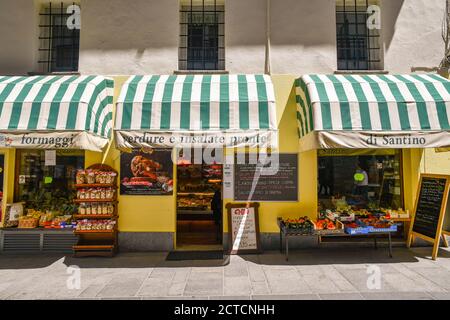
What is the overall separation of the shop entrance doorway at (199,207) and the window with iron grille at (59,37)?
4814 mm

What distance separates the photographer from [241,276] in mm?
6371

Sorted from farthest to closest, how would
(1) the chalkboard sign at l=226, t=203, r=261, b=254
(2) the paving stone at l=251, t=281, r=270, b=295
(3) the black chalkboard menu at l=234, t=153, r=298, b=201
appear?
(3) the black chalkboard menu at l=234, t=153, r=298, b=201, (1) the chalkboard sign at l=226, t=203, r=261, b=254, (2) the paving stone at l=251, t=281, r=270, b=295

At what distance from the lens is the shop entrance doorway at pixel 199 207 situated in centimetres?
931

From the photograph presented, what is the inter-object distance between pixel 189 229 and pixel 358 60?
Answer: 25.6 ft

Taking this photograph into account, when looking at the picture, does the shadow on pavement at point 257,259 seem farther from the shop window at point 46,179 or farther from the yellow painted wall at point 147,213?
the shop window at point 46,179

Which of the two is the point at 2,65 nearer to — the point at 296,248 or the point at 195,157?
the point at 195,157

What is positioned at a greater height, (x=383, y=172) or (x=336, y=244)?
(x=383, y=172)

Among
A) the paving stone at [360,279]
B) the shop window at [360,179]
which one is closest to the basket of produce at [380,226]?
the shop window at [360,179]

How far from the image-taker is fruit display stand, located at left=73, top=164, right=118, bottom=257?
301 inches

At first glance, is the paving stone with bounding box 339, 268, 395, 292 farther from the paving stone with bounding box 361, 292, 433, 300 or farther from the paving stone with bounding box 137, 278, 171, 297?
the paving stone with bounding box 137, 278, 171, 297

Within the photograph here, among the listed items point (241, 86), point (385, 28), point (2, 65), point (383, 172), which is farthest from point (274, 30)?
point (2, 65)

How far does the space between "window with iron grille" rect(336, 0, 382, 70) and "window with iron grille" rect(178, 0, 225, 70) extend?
3.71 m

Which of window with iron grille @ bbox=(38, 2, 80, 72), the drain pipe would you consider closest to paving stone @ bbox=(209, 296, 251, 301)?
the drain pipe

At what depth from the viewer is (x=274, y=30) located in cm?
884
